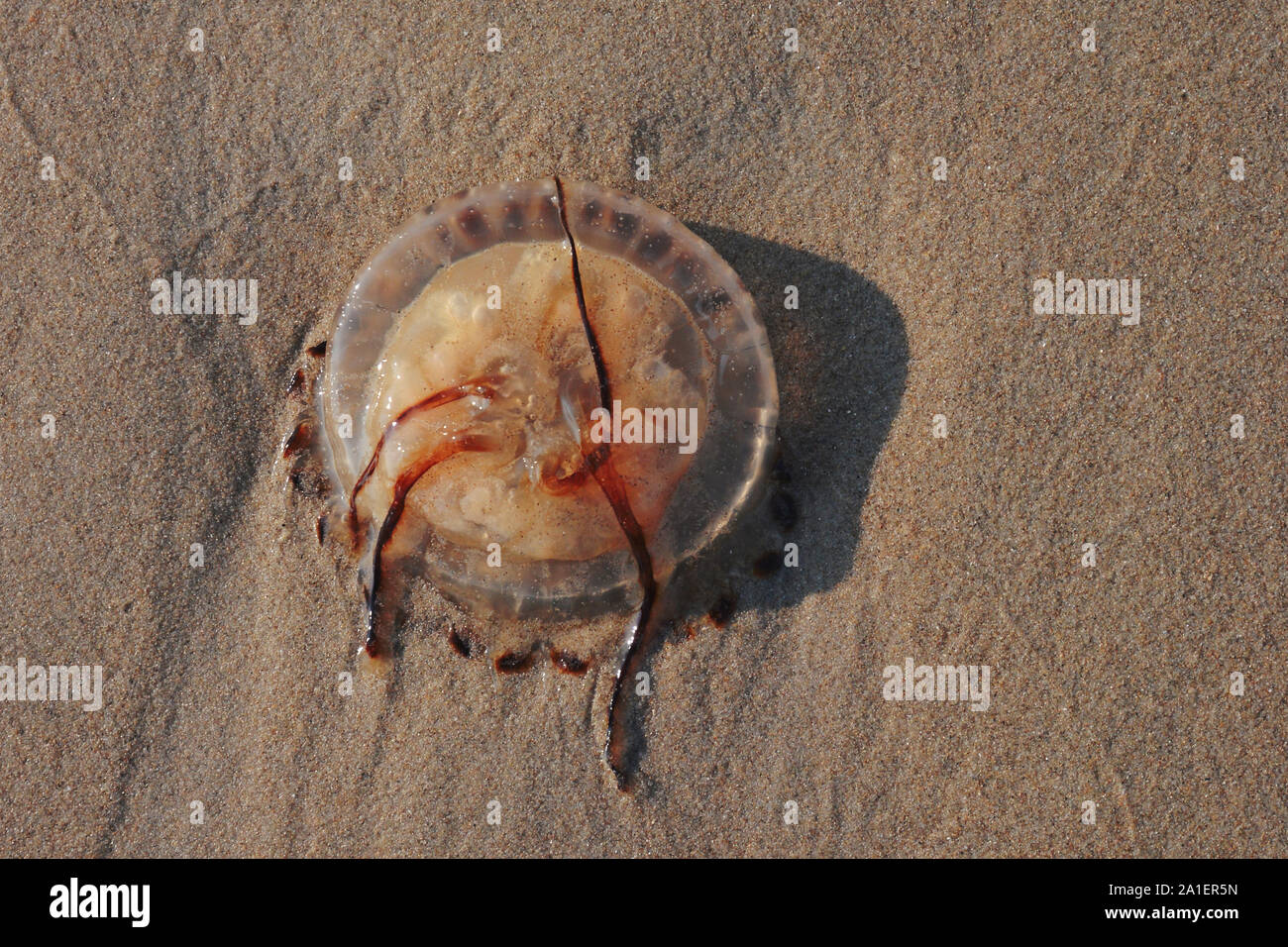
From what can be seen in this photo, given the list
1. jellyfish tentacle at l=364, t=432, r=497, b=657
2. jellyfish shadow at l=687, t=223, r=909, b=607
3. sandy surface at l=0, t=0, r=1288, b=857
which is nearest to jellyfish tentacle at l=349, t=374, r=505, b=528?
jellyfish tentacle at l=364, t=432, r=497, b=657

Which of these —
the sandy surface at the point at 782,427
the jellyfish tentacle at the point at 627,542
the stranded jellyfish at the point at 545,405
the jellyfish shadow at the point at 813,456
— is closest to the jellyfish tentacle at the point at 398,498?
the stranded jellyfish at the point at 545,405

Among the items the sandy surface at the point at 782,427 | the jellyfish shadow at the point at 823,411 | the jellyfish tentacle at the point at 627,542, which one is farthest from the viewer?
the jellyfish shadow at the point at 823,411

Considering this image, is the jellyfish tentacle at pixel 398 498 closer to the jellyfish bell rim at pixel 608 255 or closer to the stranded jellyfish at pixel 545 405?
the stranded jellyfish at pixel 545 405

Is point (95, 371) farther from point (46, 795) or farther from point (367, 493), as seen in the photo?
point (46, 795)

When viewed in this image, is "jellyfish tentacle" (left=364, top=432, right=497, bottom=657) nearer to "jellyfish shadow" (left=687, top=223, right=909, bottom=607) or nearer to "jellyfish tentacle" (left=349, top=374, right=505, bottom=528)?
"jellyfish tentacle" (left=349, top=374, right=505, bottom=528)

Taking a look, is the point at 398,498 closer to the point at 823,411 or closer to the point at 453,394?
the point at 453,394

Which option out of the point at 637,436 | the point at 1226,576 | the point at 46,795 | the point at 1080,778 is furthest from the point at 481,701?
the point at 1226,576

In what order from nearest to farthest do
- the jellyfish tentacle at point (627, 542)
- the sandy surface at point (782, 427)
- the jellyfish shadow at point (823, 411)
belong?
the jellyfish tentacle at point (627, 542), the sandy surface at point (782, 427), the jellyfish shadow at point (823, 411)
